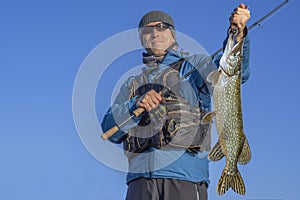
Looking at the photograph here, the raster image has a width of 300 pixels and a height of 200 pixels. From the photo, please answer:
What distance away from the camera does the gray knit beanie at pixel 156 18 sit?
8.34 m

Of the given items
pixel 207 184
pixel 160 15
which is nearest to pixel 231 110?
pixel 207 184

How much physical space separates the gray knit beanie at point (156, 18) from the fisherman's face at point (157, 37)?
6 cm

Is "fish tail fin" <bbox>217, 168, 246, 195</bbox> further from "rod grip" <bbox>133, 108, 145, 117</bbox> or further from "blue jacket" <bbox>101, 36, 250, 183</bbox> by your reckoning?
"rod grip" <bbox>133, 108, 145, 117</bbox>

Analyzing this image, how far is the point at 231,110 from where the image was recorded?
6.99 m

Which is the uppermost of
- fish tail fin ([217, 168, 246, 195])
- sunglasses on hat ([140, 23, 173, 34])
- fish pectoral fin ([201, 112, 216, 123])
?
sunglasses on hat ([140, 23, 173, 34])

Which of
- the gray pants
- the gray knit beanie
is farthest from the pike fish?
the gray knit beanie

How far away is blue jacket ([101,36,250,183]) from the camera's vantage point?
7.45 metres

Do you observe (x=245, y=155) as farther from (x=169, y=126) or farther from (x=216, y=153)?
(x=169, y=126)

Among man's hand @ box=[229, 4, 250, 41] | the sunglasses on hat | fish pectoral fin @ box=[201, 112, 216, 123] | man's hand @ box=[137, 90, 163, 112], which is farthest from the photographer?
the sunglasses on hat

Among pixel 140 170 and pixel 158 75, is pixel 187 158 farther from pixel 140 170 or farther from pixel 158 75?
pixel 158 75

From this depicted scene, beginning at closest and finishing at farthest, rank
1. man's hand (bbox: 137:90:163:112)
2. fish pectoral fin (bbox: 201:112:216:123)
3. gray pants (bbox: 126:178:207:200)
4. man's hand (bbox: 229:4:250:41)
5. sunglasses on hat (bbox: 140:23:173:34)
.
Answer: man's hand (bbox: 229:4:250:41) → fish pectoral fin (bbox: 201:112:216:123) → gray pants (bbox: 126:178:207:200) → man's hand (bbox: 137:90:163:112) → sunglasses on hat (bbox: 140:23:173:34)

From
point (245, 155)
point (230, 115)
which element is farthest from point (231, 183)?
point (230, 115)

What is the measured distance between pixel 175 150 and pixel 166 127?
0.26m

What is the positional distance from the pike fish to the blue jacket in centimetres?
25
